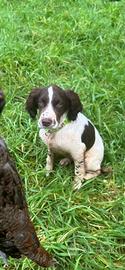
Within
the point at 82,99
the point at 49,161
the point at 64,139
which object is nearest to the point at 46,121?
the point at 64,139

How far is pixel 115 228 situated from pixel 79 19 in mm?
2855

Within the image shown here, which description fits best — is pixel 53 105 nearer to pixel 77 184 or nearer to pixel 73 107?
pixel 73 107

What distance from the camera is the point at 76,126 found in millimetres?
3867

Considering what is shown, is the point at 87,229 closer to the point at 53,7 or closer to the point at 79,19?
the point at 79,19

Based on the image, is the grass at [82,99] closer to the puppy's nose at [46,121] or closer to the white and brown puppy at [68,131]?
the white and brown puppy at [68,131]

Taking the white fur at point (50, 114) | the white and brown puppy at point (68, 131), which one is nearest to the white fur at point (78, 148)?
the white and brown puppy at point (68, 131)

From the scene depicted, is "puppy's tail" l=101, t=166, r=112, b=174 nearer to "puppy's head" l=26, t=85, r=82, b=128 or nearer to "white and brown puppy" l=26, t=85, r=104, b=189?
"white and brown puppy" l=26, t=85, r=104, b=189

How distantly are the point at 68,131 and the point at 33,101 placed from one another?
0.99 ft

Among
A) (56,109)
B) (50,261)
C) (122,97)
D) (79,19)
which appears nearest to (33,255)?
(50,261)

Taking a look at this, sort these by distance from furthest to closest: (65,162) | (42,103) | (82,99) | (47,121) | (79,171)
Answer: (82,99)
(65,162)
(79,171)
(42,103)
(47,121)

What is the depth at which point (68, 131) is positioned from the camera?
385 cm

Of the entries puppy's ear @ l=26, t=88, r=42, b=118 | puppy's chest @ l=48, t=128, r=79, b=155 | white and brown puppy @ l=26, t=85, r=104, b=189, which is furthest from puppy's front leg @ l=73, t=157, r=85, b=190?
puppy's ear @ l=26, t=88, r=42, b=118

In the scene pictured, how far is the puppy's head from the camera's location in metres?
3.69

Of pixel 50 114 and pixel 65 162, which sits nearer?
pixel 50 114
